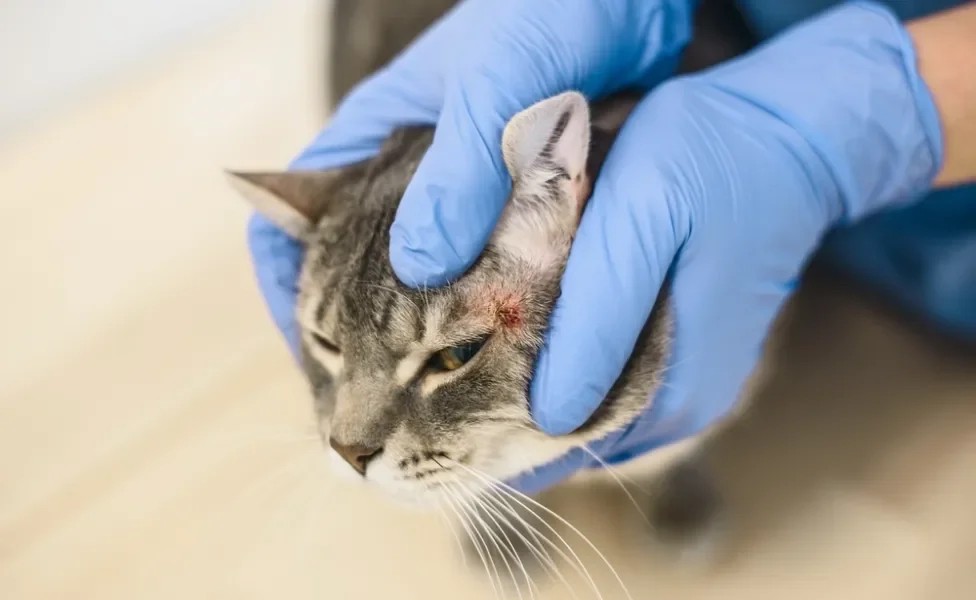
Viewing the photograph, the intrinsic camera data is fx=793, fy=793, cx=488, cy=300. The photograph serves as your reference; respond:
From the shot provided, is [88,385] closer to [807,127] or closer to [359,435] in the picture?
[359,435]

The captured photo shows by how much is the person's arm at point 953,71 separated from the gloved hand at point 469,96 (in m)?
0.28

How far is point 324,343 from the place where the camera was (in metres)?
0.95

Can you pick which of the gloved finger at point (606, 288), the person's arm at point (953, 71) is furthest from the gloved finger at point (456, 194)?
the person's arm at point (953, 71)

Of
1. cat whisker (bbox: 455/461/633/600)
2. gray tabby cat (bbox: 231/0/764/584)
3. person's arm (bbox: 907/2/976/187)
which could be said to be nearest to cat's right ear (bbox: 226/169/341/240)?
gray tabby cat (bbox: 231/0/764/584)

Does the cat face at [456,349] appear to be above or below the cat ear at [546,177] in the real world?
below

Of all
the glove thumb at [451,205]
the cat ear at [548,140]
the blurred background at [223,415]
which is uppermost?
the cat ear at [548,140]

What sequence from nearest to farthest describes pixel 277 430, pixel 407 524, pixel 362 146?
pixel 362 146 → pixel 407 524 → pixel 277 430

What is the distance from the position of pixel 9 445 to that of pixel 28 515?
14cm

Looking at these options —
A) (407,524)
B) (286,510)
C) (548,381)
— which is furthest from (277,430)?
(548,381)

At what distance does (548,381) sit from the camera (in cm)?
79

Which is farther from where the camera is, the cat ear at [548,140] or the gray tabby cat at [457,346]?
the gray tabby cat at [457,346]

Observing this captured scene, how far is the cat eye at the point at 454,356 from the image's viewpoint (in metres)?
0.80

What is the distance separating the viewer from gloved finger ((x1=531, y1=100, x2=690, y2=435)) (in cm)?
78

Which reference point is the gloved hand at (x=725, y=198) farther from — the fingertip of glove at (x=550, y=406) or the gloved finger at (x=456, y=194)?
the gloved finger at (x=456, y=194)
